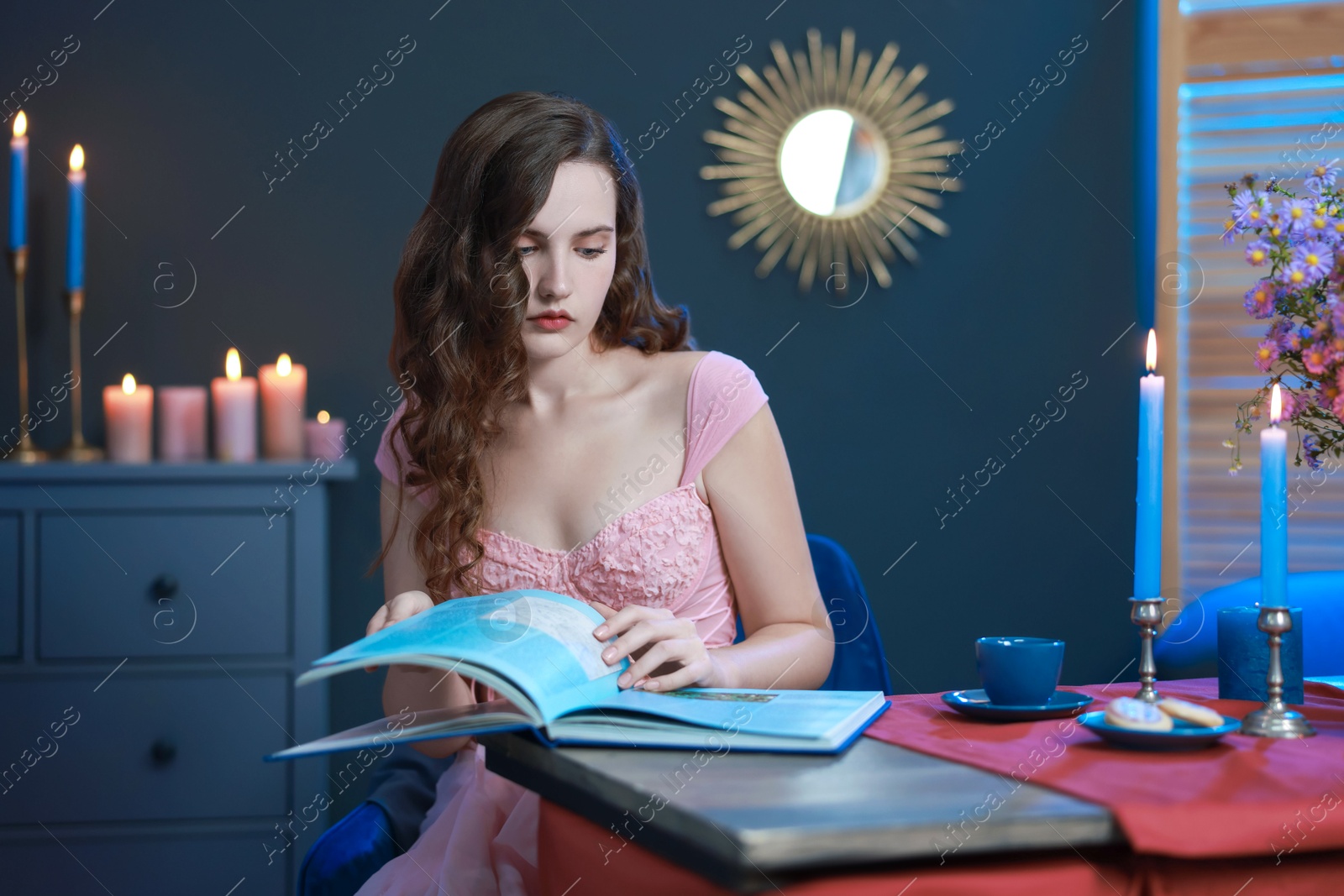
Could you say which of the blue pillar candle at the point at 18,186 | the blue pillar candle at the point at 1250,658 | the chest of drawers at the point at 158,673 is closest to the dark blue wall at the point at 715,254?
the blue pillar candle at the point at 18,186

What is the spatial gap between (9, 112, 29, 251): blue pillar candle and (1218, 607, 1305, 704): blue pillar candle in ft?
7.78

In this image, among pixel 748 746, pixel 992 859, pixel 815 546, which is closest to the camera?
pixel 992 859

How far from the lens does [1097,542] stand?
2934mm

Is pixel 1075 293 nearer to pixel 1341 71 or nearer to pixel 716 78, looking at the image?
pixel 1341 71

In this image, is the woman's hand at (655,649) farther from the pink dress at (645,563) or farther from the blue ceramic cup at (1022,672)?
the pink dress at (645,563)

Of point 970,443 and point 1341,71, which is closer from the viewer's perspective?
point 1341,71

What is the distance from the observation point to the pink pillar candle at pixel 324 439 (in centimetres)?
249

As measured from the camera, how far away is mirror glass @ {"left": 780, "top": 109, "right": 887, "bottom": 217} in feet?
9.33

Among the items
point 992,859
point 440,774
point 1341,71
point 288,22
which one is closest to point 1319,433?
point 992,859

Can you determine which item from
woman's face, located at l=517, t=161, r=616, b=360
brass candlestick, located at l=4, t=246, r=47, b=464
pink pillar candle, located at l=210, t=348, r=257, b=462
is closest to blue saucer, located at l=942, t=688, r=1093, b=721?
woman's face, located at l=517, t=161, r=616, b=360

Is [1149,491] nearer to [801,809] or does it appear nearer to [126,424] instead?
[801,809]

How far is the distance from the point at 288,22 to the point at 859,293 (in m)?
1.52

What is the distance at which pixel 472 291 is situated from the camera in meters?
1.61

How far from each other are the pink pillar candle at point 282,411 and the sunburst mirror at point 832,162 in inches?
42.7
